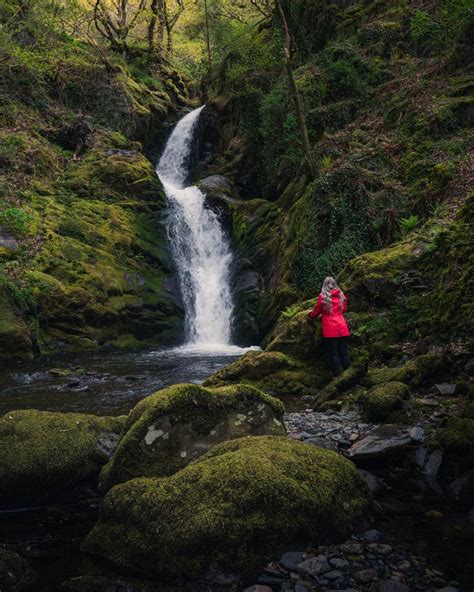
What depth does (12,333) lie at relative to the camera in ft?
41.4

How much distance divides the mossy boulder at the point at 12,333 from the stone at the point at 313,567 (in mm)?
10961

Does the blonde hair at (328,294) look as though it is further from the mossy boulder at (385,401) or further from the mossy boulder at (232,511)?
the mossy boulder at (232,511)

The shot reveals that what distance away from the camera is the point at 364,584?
322cm

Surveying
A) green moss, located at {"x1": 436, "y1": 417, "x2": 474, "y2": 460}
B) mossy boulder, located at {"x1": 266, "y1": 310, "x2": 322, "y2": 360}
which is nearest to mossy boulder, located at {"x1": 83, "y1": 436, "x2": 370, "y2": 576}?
green moss, located at {"x1": 436, "y1": 417, "x2": 474, "y2": 460}

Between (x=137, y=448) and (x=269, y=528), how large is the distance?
182 cm

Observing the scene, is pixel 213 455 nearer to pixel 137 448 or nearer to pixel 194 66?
pixel 137 448

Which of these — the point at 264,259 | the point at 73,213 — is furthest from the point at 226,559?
the point at 73,213

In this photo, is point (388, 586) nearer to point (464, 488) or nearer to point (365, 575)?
point (365, 575)

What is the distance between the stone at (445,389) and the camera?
19.4ft

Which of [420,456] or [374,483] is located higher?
[420,456]

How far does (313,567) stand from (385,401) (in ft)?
9.58

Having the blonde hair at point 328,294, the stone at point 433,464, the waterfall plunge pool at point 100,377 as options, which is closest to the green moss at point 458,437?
the stone at point 433,464

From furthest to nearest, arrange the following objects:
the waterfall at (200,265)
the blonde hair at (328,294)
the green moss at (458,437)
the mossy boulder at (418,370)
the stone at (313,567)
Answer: the waterfall at (200,265)
the blonde hair at (328,294)
the mossy boulder at (418,370)
the green moss at (458,437)
the stone at (313,567)

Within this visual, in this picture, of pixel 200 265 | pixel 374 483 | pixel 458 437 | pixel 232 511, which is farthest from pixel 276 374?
pixel 200 265
